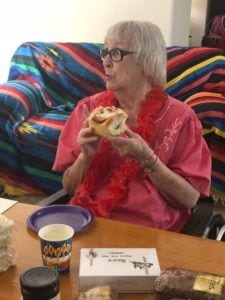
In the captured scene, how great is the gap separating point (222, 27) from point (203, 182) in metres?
3.56

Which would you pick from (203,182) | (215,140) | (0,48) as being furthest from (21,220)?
(0,48)

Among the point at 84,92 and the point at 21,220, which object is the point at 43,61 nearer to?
the point at 84,92

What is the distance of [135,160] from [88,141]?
0.17 metres

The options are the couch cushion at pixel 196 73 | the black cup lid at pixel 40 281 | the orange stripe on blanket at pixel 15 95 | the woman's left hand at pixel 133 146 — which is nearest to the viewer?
the black cup lid at pixel 40 281

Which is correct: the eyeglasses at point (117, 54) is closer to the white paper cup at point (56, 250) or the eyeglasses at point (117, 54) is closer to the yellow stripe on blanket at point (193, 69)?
the white paper cup at point (56, 250)

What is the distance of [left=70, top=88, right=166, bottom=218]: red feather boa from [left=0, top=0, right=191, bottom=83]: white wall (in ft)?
7.20

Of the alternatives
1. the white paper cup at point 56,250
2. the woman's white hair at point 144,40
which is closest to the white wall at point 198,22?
the woman's white hair at point 144,40

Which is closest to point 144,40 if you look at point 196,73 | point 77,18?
point 196,73

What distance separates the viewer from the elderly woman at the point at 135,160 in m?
1.46

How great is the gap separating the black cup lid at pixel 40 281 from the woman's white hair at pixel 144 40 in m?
0.91

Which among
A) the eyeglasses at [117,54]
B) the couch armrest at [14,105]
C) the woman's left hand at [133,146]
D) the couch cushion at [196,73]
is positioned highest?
the eyeglasses at [117,54]

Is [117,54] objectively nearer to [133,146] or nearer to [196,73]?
[133,146]

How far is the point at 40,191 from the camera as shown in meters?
2.87

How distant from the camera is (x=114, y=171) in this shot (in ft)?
5.08
